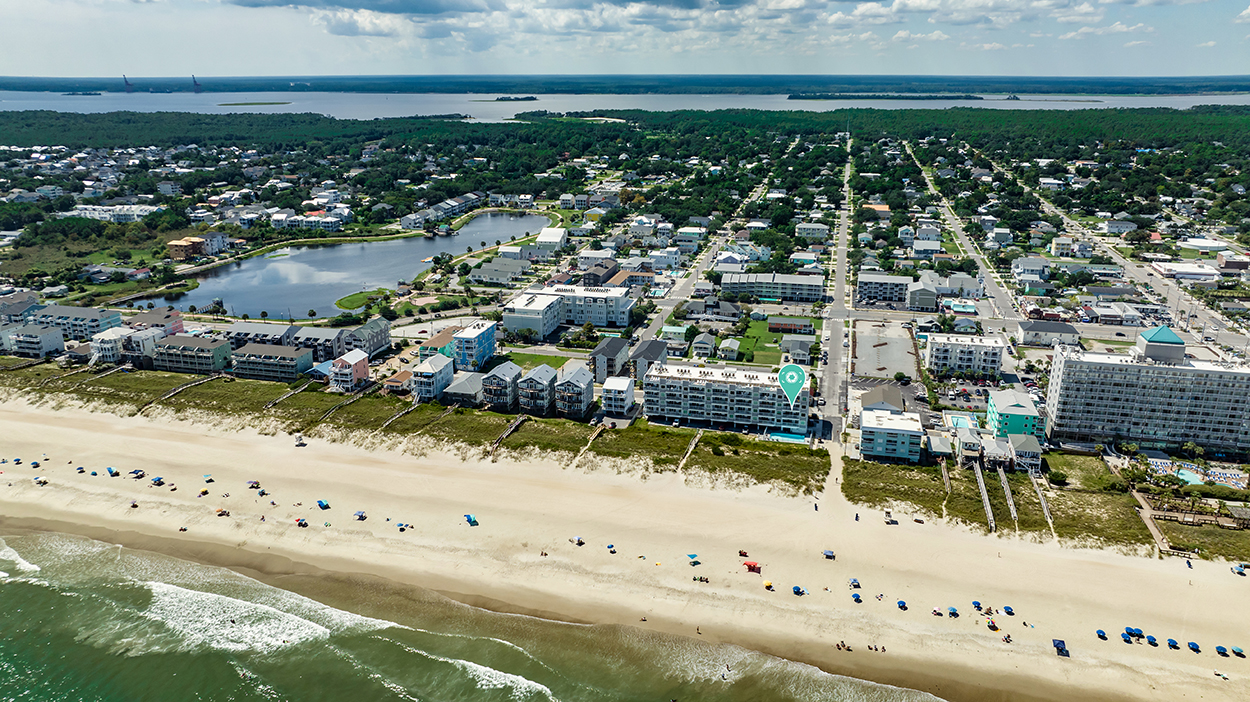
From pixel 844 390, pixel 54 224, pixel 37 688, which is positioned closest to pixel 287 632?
pixel 37 688

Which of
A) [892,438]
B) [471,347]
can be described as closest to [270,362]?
[471,347]

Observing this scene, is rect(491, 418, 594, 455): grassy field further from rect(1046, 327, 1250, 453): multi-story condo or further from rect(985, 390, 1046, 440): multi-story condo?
rect(1046, 327, 1250, 453): multi-story condo

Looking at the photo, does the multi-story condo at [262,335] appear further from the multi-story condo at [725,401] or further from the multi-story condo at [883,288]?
the multi-story condo at [883,288]

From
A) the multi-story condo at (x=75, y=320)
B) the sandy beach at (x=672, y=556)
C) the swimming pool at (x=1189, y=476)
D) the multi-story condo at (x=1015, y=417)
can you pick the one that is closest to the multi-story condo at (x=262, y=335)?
the multi-story condo at (x=75, y=320)

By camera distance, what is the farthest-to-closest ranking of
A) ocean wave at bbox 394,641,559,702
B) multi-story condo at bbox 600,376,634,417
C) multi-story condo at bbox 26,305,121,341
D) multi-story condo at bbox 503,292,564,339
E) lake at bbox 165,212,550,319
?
lake at bbox 165,212,550,319
multi-story condo at bbox 503,292,564,339
multi-story condo at bbox 26,305,121,341
multi-story condo at bbox 600,376,634,417
ocean wave at bbox 394,641,559,702

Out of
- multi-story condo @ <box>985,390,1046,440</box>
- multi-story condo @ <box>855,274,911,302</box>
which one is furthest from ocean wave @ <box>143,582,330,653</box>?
multi-story condo @ <box>855,274,911,302</box>

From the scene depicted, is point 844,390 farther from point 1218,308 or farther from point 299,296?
point 299,296

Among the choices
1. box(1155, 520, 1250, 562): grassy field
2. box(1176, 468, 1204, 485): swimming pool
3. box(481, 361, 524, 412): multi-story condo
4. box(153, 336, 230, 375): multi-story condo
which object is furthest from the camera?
box(153, 336, 230, 375): multi-story condo
